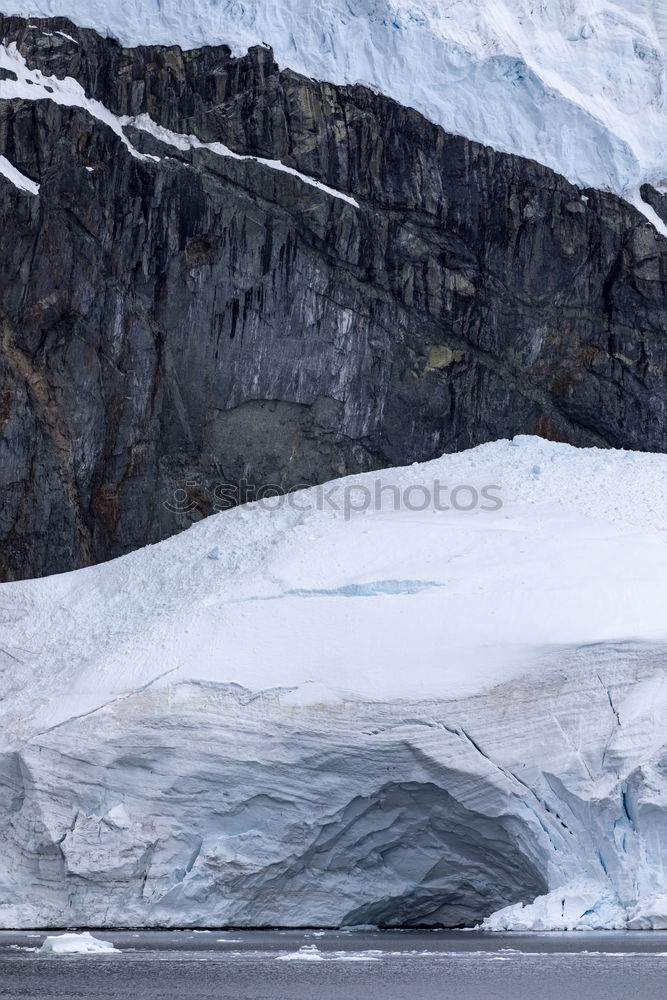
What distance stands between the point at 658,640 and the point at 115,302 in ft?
33.6

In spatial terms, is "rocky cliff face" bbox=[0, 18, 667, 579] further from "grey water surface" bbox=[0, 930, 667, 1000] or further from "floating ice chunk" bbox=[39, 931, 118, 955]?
"grey water surface" bbox=[0, 930, 667, 1000]

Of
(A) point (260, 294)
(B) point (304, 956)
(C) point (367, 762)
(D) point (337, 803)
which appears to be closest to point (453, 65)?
(A) point (260, 294)

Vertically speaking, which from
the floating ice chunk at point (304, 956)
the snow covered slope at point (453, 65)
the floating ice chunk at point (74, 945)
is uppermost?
the snow covered slope at point (453, 65)

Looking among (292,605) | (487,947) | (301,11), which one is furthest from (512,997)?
(301,11)

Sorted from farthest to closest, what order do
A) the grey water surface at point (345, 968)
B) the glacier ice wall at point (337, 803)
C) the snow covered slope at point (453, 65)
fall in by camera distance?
the snow covered slope at point (453, 65)
the glacier ice wall at point (337, 803)
the grey water surface at point (345, 968)

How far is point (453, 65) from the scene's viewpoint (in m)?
23.7

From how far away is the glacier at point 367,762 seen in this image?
17109mm

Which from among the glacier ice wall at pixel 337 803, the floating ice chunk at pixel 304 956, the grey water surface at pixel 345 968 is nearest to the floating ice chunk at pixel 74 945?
the grey water surface at pixel 345 968

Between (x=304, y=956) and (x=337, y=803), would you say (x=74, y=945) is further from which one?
(x=337, y=803)

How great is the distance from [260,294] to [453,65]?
4.96 meters

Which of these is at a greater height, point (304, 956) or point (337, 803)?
point (337, 803)

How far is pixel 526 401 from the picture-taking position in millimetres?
24188

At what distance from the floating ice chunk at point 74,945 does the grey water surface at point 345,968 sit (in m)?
0.10

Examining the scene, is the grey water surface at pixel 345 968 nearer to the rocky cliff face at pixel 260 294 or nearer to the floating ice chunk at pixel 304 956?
the floating ice chunk at pixel 304 956
